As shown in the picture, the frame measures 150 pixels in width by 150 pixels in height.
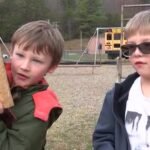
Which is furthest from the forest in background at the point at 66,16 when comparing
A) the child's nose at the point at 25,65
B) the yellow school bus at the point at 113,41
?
the child's nose at the point at 25,65

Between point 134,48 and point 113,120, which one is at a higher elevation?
point 134,48

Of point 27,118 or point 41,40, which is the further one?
point 41,40

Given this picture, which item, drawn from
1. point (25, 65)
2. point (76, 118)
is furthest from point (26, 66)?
point (76, 118)

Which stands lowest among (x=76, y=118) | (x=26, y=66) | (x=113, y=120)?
(x=76, y=118)

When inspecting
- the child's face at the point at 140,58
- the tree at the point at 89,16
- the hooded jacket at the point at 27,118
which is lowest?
the tree at the point at 89,16

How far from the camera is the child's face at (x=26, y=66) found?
1954 mm

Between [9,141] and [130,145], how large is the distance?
1.87 feet

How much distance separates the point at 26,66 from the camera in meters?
1.95

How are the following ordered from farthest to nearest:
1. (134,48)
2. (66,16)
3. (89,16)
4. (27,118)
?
(66,16)
(89,16)
(134,48)
(27,118)

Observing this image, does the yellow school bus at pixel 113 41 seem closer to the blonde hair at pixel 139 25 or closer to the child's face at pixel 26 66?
the blonde hair at pixel 139 25

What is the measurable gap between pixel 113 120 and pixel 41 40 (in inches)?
21.5

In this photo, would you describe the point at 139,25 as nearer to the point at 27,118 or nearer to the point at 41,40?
the point at 41,40

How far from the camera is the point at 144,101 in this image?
2.12 meters

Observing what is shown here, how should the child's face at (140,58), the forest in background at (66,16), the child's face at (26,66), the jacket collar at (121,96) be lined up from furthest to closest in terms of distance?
1. the forest in background at (66,16)
2. the jacket collar at (121,96)
3. the child's face at (140,58)
4. the child's face at (26,66)
